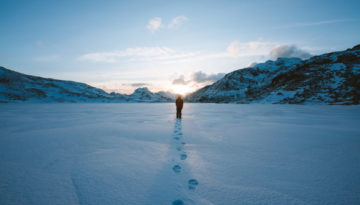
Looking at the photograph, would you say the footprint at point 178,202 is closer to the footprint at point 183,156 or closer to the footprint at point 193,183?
the footprint at point 193,183

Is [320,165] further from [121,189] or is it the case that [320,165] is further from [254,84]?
[254,84]

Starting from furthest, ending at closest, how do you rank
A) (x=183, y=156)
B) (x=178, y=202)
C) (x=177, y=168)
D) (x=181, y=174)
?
(x=183, y=156)
(x=177, y=168)
(x=181, y=174)
(x=178, y=202)

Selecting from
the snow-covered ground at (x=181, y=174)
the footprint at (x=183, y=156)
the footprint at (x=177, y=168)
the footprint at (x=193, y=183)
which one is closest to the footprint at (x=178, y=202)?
the snow-covered ground at (x=181, y=174)

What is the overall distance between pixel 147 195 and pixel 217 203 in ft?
3.40

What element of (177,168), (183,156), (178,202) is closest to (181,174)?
(177,168)

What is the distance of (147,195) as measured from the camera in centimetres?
235

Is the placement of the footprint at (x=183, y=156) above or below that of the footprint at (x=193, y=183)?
below

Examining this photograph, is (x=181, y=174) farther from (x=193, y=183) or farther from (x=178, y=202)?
(x=178, y=202)

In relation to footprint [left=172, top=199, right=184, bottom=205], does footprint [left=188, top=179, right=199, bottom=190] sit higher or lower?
higher

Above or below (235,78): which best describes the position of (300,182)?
below

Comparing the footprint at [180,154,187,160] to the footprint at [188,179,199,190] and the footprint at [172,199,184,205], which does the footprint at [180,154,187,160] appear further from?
the footprint at [172,199,184,205]

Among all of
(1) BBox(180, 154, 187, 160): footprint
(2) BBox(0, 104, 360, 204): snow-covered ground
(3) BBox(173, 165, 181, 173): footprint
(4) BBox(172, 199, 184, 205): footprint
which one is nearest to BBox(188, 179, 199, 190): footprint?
(2) BBox(0, 104, 360, 204): snow-covered ground

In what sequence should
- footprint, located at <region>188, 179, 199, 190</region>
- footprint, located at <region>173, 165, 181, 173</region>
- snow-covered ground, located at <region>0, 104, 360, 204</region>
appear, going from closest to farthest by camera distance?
1. snow-covered ground, located at <region>0, 104, 360, 204</region>
2. footprint, located at <region>188, 179, 199, 190</region>
3. footprint, located at <region>173, 165, 181, 173</region>

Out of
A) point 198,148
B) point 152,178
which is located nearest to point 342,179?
point 198,148
